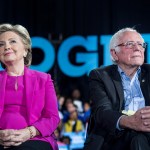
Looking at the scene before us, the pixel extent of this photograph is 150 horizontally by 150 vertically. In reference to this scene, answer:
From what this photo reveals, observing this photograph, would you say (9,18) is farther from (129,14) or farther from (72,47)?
(129,14)

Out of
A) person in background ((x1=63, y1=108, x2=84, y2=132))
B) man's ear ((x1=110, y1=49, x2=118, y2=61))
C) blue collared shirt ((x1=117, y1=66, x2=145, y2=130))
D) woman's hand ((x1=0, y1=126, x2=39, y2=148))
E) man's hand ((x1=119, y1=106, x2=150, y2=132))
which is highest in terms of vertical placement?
man's ear ((x1=110, y1=49, x2=118, y2=61))

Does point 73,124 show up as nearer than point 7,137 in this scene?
No

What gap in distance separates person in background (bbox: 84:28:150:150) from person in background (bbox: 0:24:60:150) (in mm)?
222

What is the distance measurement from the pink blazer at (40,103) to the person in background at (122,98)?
0.65 feet

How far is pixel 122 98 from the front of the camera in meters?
2.17

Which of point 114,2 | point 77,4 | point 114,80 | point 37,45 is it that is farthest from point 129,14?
point 114,80

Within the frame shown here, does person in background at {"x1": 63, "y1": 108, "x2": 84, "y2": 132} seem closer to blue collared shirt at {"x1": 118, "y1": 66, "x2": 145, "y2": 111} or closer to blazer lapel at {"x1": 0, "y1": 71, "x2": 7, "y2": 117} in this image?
blue collared shirt at {"x1": 118, "y1": 66, "x2": 145, "y2": 111}

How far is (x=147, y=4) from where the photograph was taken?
21.0ft

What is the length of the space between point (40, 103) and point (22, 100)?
9 centimetres

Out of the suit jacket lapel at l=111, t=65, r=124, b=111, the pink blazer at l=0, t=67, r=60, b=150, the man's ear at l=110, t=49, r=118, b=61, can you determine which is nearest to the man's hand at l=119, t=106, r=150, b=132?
the suit jacket lapel at l=111, t=65, r=124, b=111

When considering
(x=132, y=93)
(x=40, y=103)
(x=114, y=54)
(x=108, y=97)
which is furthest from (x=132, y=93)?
(x=40, y=103)

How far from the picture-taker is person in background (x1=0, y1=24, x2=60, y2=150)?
6.55 ft

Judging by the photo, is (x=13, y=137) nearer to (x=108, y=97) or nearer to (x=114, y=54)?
(x=108, y=97)

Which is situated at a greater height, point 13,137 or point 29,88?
point 29,88
